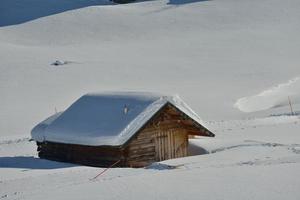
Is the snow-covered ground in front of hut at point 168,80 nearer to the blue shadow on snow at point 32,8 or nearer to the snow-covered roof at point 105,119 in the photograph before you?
the blue shadow on snow at point 32,8

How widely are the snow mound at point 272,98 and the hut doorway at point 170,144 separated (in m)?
16.5

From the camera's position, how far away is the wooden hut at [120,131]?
21219 mm

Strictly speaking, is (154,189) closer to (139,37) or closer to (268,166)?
(268,166)

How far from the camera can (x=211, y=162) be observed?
19750mm

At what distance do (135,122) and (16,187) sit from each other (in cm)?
494

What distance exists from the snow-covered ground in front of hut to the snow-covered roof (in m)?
1.01

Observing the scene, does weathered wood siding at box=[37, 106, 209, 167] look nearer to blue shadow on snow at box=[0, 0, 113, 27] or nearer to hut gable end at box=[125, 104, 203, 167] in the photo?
hut gable end at box=[125, 104, 203, 167]

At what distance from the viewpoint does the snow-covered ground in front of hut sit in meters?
16.1

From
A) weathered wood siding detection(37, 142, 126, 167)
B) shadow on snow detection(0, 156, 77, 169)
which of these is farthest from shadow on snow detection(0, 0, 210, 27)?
weathered wood siding detection(37, 142, 126, 167)

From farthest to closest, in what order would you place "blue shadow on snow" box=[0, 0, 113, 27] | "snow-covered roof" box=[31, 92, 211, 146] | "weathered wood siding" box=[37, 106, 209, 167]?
1. "blue shadow on snow" box=[0, 0, 113, 27]
2. "weathered wood siding" box=[37, 106, 209, 167]
3. "snow-covered roof" box=[31, 92, 211, 146]

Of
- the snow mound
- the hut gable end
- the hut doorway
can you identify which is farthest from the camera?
the snow mound

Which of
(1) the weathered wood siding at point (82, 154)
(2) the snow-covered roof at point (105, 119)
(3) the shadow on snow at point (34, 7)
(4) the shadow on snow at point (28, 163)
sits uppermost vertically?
(3) the shadow on snow at point (34, 7)

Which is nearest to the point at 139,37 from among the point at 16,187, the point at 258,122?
the point at 258,122

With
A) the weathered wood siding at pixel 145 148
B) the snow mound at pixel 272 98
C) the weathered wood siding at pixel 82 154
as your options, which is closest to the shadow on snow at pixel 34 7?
the snow mound at pixel 272 98
